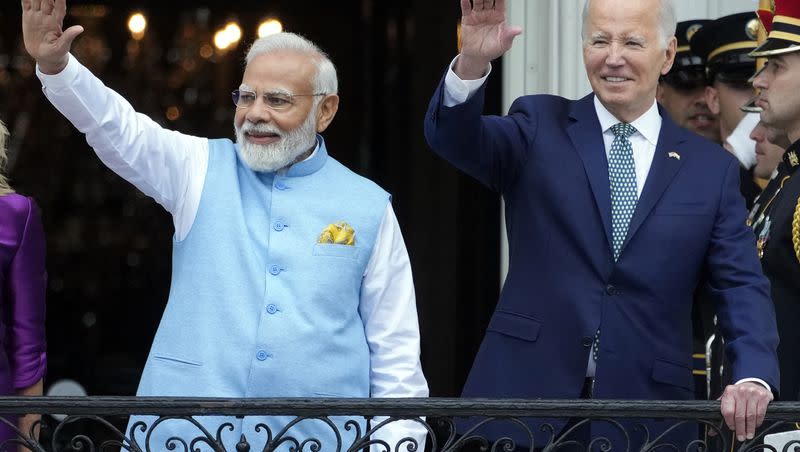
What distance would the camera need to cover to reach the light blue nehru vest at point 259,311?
3572 millimetres

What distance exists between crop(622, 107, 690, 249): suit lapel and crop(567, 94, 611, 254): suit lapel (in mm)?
69

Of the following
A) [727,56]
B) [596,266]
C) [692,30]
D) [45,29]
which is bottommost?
[596,266]

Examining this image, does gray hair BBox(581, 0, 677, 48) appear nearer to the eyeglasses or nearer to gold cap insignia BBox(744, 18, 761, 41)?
the eyeglasses

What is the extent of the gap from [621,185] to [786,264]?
54cm

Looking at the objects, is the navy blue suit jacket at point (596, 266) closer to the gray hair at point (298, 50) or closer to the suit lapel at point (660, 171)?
the suit lapel at point (660, 171)

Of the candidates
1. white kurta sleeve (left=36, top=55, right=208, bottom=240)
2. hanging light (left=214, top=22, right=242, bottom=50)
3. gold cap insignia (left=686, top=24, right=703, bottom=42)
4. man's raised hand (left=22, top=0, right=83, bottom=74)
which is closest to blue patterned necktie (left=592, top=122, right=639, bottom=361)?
white kurta sleeve (left=36, top=55, right=208, bottom=240)

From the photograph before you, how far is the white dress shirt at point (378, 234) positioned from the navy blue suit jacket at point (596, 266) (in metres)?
0.18

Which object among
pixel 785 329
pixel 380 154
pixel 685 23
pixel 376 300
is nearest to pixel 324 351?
pixel 376 300

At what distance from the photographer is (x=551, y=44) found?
5.25m

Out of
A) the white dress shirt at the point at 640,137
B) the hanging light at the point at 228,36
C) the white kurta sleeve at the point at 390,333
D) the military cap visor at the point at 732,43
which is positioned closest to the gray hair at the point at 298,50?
the white kurta sleeve at the point at 390,333

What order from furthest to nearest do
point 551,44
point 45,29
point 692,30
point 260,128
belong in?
point 551,44
point 692,30
point 260,128
point 45,29

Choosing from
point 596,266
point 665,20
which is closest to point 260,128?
point 596,266

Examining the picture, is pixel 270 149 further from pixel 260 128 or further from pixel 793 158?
pixel 793 158

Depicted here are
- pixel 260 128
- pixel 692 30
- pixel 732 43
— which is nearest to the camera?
pixel 260 128
